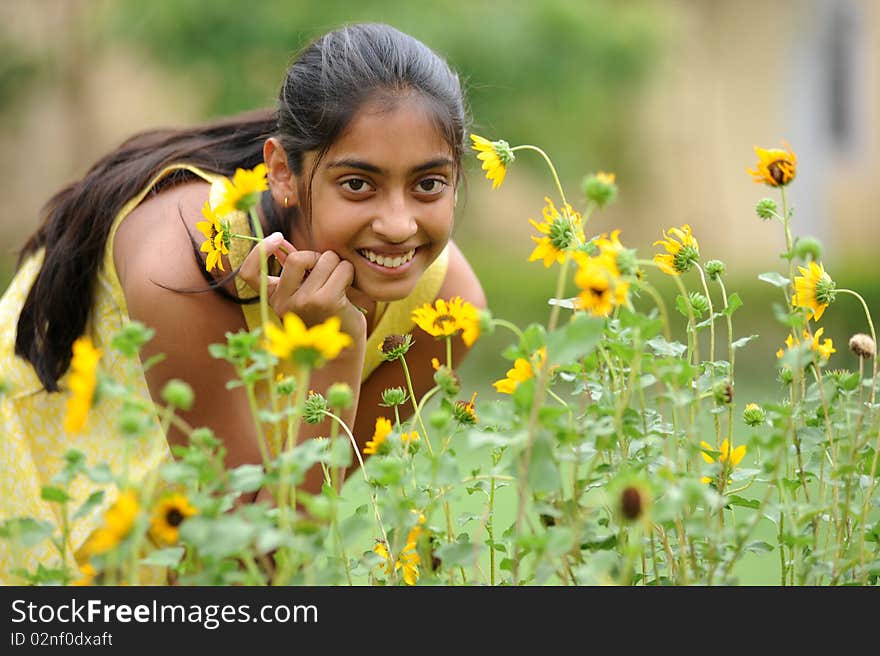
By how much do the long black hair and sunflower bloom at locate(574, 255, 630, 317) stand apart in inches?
23.0

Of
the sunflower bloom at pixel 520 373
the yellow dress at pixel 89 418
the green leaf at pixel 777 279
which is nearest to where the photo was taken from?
the sunflower bloom at pixel 520 373

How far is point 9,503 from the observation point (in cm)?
189

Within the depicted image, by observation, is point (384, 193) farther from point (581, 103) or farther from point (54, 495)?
point (581, 103)

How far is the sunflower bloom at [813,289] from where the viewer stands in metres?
1.36

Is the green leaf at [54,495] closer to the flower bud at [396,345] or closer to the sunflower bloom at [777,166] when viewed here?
the flower bud at [396,345]

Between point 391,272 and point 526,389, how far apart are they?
1.93ft

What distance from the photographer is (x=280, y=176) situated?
1756 millimetres

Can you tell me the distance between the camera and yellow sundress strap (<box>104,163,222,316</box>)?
189 cm

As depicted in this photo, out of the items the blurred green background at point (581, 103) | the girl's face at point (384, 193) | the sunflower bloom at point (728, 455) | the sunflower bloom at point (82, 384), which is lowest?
the sunflower bloom at point (82, 384)

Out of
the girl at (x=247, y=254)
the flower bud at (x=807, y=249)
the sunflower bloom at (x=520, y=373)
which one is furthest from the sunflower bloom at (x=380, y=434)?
the flower bud at (x=807, y=249)

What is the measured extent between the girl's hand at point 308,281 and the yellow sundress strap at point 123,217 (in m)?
0.34

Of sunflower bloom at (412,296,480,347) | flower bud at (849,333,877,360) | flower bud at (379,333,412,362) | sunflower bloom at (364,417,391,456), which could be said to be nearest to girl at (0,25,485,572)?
flower bud at (379,333,412,362)

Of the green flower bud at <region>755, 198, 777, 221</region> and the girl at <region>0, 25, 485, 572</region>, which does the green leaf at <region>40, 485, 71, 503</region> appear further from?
the green flower bud at <region>755, 198, 777, 221</region>
